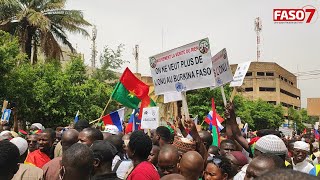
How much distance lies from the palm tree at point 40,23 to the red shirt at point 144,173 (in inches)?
689

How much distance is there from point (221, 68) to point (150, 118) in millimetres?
2275

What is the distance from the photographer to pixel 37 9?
2150cm

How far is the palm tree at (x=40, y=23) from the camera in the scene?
2059 cm

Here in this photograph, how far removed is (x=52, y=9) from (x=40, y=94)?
569 cm

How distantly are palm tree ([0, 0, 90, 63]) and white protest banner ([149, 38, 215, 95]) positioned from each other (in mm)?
14105

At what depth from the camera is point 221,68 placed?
7148 mm

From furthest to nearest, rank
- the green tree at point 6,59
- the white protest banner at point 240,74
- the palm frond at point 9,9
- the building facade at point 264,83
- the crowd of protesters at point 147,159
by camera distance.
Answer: the building facade at point 264,83, the palm frond at point 9,9, the green tree at point 6,59, the white protest banner at point 240,74, the crowd of protesters at point 147,159

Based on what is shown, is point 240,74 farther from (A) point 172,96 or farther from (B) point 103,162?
(B) point 103,162

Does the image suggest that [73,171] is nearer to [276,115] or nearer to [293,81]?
[276,115]

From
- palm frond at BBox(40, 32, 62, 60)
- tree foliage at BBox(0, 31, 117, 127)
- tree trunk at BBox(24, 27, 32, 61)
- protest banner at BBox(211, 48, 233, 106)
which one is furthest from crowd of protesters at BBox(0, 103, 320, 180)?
tree trunk at BBox(24, 27, 32, 61)

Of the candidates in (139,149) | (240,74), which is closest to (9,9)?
(240,74)

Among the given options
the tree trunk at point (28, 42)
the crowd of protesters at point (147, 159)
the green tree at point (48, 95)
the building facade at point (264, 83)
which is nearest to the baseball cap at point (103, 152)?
the crowd of protesters at point (147, 159)

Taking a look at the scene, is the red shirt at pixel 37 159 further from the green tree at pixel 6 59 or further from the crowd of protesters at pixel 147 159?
the green tree at pixel 6 59

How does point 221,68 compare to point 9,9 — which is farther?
point 9,9
